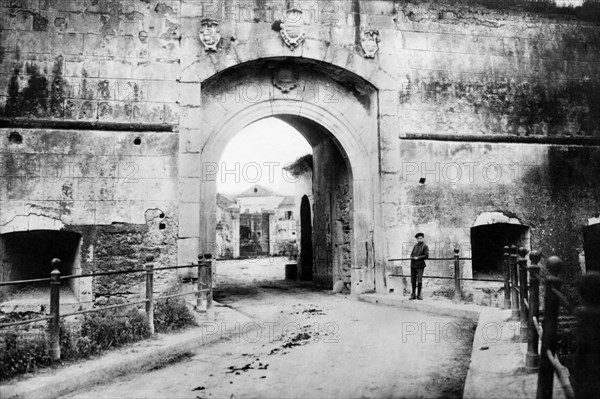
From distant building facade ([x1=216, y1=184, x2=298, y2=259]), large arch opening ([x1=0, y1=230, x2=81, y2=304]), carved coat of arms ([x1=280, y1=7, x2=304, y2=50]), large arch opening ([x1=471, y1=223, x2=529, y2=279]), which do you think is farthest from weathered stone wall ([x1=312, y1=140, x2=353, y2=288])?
distant building facade ([x1=216, y1=184, x2=298, y2=259])

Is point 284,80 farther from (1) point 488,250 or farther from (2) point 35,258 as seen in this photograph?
(1) point 488,250

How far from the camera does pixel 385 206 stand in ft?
34.0

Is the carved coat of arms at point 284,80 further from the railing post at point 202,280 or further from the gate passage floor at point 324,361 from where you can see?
the gate passage floor at point 324,361

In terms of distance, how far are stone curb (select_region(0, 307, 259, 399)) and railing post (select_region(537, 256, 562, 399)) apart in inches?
149

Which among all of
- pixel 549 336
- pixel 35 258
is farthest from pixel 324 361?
pixel 35 258

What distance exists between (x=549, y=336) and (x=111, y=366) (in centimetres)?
391

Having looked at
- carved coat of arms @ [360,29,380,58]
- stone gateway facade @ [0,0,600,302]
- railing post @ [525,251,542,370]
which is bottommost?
railing post @ [525,251,542,370]

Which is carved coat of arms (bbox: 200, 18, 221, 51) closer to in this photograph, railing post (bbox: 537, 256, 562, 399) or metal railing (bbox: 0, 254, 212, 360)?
metal railing (bbox: 0, 254, 212, 360)

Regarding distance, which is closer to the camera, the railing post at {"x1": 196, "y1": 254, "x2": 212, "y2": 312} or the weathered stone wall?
the railing post at {"x1": 196, "y1": 254, "x2": 212, "y2": 312}

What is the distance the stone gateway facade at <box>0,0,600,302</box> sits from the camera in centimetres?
902

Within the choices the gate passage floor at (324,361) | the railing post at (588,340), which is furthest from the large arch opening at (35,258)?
the railing post at (588,340)

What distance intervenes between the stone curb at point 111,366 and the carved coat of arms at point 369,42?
637 cm

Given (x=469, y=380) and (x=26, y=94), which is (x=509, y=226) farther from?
(x=26, y=94)

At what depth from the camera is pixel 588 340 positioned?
7.36 feet
